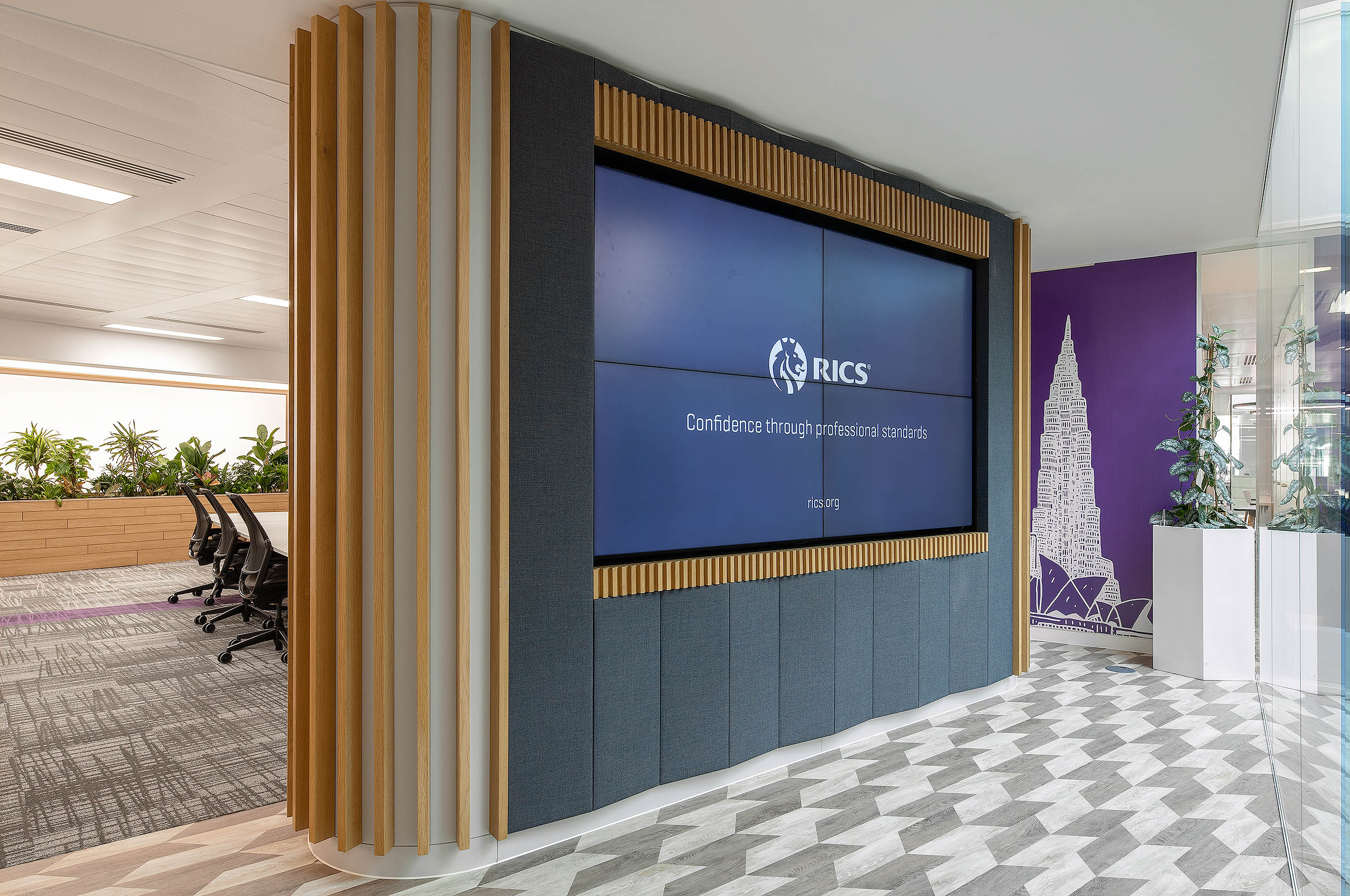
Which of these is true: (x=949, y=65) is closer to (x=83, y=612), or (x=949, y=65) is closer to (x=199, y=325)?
(x=83, y=612)

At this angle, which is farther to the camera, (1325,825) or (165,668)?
(165,668)

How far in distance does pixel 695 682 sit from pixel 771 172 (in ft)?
7.90

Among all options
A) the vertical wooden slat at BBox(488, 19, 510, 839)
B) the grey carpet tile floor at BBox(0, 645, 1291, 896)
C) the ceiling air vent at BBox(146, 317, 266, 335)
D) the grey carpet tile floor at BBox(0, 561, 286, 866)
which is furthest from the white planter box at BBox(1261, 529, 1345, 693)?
the ceiling air vent at BBox(146, 317, 266, 335)

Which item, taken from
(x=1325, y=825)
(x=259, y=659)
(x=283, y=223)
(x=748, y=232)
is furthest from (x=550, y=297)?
(x=259, y=659)

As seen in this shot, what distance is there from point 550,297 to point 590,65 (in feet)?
3.19

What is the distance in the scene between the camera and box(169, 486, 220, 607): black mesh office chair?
789 centimetres

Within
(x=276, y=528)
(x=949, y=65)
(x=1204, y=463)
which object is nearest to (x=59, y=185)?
(x=276, y=528)

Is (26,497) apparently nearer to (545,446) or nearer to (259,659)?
(259,659)

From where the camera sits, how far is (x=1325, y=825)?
199cm

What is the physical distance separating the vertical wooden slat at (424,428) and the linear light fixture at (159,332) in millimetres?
9524

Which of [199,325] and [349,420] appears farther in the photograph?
[199,325]

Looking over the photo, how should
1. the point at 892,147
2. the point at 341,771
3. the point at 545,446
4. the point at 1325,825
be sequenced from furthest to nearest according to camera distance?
the point at 892,147
the point at 545,446
the point at 341,771
the point at 1325,825

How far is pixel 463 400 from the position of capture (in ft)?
8.91

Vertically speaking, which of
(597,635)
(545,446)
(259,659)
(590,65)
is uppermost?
(590,65)
